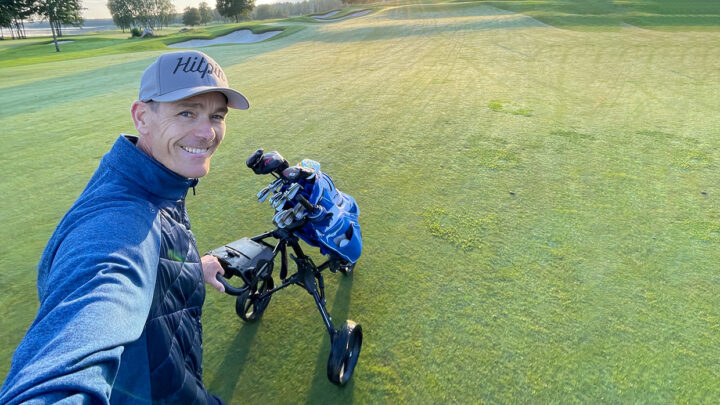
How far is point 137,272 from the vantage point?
50.0 inches

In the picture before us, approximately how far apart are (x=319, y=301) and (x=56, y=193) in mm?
4584

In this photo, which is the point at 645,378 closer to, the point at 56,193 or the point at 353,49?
the point at 56,193

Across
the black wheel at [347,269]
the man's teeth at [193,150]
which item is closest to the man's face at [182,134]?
the man's teeth at [193,150]

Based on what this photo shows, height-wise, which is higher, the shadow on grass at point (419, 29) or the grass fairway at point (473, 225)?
the shadow on grass at point (419, 29)

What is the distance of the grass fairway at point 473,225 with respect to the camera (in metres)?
2.51

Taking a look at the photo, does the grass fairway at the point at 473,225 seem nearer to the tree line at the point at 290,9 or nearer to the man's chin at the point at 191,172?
the man's chin at the point at 191,172

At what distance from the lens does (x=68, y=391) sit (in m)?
0.89

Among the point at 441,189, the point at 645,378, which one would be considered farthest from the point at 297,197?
the point at 441,189

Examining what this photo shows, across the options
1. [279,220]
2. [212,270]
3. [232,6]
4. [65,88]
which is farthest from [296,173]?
[232,6]

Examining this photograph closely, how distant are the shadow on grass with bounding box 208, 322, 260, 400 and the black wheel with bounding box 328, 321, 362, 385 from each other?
721 millimetres

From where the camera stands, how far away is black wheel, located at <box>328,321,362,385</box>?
90.9 inches

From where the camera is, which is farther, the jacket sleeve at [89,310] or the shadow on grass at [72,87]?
the shadow on grass at [72,87]

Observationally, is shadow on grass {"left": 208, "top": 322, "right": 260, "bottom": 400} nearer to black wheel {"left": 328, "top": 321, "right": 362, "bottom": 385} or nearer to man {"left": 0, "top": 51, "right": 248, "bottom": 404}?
man {"left": 0, "top": 51, "right": 248, "bottom": 404}

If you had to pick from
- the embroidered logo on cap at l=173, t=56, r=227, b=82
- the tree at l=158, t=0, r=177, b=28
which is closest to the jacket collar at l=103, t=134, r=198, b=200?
the embroidered logo on cap at l=173, t=56, r=227, b=82
